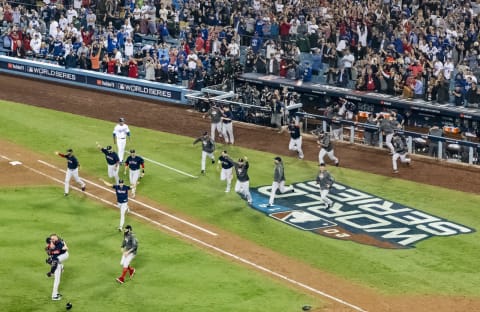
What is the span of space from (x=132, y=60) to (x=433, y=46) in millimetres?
17384

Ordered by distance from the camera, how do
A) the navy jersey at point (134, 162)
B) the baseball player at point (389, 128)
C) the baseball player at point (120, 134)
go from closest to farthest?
the navy jersey at point (134, 162)
the baseball player at point (120, 134)
the baseball player at point (389, 128)

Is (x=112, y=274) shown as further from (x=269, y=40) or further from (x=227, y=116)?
(x=269, y=40)

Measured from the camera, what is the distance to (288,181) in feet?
127

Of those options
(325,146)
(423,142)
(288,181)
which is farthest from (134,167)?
(423,142)

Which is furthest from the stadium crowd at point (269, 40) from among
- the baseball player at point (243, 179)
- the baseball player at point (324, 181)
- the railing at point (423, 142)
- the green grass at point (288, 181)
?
the baseball player at point (243, 179)

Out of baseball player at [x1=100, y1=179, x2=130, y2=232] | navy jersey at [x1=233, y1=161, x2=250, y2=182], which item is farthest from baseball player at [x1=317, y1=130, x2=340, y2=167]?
baseball player at [x1=100, y1=179, x2=130, y2=232]

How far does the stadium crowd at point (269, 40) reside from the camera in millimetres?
45406

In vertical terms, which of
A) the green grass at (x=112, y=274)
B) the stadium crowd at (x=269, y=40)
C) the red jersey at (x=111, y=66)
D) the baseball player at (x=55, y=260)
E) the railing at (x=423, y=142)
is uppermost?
the stadium crowd at (x=269, y=40)

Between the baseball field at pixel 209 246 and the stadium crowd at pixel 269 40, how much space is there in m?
5.67

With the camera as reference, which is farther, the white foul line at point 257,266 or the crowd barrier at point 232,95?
the crowd barrier at point 232,95

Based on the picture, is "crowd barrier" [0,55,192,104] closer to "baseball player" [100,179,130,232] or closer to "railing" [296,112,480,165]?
"railing" [296,112,480,165]

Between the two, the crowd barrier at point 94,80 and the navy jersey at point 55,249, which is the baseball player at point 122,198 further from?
the crowd barrier at point 94,80

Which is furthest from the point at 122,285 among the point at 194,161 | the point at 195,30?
the point at 195,30

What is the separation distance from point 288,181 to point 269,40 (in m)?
14.6
